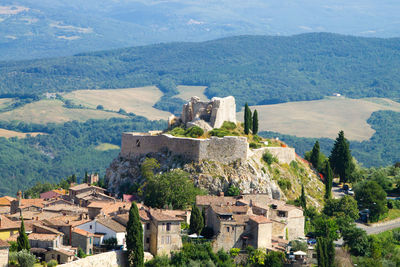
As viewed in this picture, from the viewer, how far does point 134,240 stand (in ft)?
200

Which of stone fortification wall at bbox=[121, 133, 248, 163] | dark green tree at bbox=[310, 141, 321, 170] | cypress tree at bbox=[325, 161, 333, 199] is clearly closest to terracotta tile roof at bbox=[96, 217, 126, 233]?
stone fortification wall at bbox=[121, 133, 248, 163]

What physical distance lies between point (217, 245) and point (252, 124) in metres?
31.4

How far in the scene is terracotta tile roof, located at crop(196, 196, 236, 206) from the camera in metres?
72.5

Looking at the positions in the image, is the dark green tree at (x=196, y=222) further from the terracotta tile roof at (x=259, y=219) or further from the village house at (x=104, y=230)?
the village house at (x=104, y=230)

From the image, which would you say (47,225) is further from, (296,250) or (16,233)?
(296,250)

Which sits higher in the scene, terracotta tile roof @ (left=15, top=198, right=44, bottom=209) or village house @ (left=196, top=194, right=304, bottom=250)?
village house @ (left=196, top=194, right=304, bottom=250)

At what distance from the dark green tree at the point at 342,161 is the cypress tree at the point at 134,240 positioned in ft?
142

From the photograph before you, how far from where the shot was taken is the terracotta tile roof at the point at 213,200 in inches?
2854

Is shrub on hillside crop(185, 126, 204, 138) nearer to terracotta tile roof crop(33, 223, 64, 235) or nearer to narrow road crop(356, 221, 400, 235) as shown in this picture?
narrow road crop(356, 221, 400, 235)

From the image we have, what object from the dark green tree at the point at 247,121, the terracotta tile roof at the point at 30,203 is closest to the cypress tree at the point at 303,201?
the dark green tree at the point at 247,121

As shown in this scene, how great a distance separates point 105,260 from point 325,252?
17.8m

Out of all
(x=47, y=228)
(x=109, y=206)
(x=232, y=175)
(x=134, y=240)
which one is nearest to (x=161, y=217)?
(x=134, y=240)

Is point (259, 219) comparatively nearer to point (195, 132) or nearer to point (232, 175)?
point (232, 175)

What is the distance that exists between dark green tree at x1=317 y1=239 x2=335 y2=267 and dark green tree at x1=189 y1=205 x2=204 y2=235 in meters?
9.62
